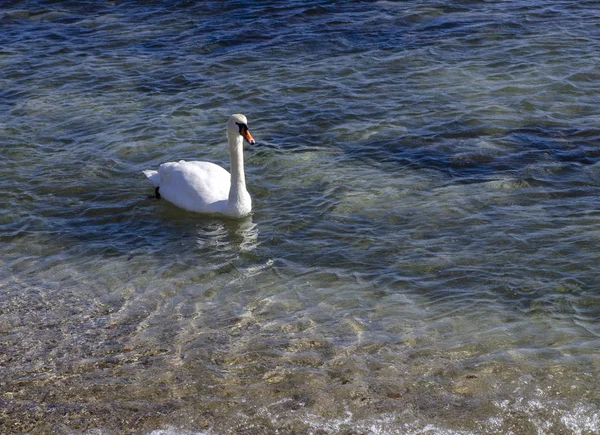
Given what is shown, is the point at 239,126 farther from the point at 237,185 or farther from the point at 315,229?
the point at 315,229

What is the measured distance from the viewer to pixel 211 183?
1059 centimetres

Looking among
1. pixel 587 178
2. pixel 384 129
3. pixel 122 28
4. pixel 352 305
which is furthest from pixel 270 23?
pixel 352 305

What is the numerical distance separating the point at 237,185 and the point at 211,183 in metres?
0.53

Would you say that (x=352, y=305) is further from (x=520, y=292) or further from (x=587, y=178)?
(x=587, y=178)

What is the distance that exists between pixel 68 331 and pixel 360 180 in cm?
421

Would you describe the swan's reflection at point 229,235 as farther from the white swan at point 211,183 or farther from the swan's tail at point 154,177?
the swan's tail at point 154,177

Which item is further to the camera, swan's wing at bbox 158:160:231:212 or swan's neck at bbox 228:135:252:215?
swan's wing at bbox 158:160:231:212

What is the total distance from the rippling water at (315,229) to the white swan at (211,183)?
0.17m

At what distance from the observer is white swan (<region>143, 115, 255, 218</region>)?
10.2 m

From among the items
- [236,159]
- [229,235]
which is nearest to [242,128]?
[236,159]

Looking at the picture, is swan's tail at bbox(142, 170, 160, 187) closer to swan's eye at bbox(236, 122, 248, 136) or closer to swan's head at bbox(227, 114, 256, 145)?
swan's head at bbox(227, 114, 256, 145)

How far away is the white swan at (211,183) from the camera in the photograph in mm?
10180

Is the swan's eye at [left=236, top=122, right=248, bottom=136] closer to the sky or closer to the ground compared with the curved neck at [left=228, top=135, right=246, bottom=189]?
closer to the sky

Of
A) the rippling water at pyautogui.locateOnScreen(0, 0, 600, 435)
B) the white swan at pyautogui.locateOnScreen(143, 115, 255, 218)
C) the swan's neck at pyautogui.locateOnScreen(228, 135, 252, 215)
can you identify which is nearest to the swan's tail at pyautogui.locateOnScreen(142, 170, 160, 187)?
the white swan at pyautogui.locateOnScreen(143, 115, 255, 218)
